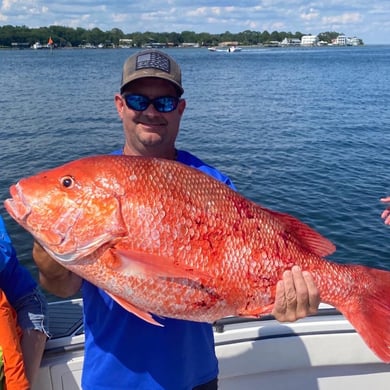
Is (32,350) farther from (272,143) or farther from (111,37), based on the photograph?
(111,37)

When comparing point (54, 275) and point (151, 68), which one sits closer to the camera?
point (54, 275)

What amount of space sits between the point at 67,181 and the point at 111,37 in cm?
16091

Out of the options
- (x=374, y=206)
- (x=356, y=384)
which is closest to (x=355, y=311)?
(x=356, y=384)

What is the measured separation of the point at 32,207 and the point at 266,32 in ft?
646

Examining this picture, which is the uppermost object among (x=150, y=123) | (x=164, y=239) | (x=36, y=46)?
(x=150, y=123)

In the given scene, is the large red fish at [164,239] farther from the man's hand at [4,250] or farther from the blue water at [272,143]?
the blue water at [272,143]

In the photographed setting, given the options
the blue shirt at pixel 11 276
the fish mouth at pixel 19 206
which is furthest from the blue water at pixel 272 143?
the fish mouth at pixel 19 206

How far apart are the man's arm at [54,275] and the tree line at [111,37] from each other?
14379 cm

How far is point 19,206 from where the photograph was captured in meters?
1.96

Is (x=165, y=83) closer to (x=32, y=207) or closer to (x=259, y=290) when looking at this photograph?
(x=32, y=207)

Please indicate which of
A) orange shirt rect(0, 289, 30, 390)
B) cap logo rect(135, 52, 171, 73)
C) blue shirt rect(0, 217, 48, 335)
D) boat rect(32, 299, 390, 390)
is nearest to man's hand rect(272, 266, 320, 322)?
cap logo rect(135, 52, 171, 73)

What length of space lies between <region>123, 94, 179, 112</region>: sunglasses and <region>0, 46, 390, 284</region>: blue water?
726cm

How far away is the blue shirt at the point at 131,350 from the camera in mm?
2340

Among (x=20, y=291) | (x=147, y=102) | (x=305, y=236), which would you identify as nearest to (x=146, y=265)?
(x=305, y=236)
